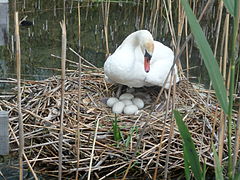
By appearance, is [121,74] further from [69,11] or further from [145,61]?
[69,11]

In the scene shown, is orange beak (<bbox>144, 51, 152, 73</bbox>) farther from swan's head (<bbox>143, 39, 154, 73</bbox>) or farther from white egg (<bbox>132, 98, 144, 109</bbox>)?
white egg (<bbox>132, 98, 144, 109</bbox>)

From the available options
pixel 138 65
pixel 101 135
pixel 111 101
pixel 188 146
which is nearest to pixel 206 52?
pixel 188 146

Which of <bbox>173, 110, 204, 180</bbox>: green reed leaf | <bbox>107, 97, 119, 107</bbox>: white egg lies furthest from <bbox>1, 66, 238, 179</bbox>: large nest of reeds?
<bbox>173, 110, 204, 180</bbox>: green reed leaf

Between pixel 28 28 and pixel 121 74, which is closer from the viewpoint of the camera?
pixel 121 74

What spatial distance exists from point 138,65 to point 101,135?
450mm

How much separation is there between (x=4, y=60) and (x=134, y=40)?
4.27ft

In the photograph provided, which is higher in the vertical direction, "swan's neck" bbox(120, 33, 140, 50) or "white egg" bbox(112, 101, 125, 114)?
"swan's neck" bbox(120, 33, 140, 50)

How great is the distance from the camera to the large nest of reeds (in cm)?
242

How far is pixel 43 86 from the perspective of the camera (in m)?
3.01

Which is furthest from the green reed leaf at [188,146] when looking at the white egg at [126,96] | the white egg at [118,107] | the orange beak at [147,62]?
the white egg at [126,96]

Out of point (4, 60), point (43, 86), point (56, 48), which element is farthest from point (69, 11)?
point (43, 86)

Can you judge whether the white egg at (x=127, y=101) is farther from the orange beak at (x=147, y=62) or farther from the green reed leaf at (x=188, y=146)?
the green reed leaf at (x=188, y=146)

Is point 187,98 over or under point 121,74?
under

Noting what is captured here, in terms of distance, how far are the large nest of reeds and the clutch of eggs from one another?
1.3 inches
